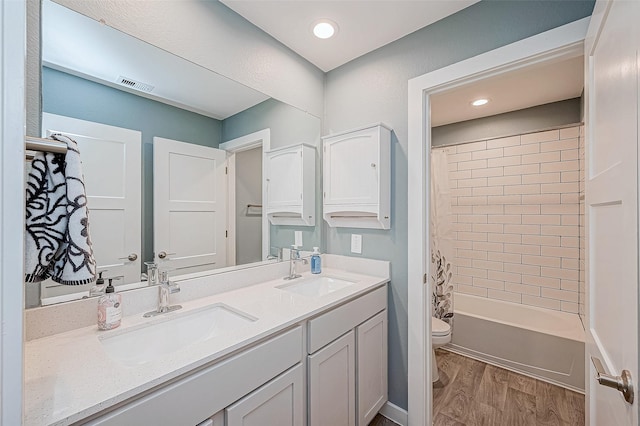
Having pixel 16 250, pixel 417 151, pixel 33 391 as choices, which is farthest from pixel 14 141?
pixel 417 151

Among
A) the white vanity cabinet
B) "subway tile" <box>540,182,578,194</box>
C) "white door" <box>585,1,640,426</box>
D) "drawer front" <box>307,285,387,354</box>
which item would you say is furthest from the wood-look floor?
"subway tile" <box>540,182,578,194</box>

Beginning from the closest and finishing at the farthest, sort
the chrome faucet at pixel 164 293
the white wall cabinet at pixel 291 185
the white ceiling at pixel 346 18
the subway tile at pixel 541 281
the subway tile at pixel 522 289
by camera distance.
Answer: the chrome faucet at pixel 164 293, the white ceiling at pixel 346 18, the white wall cabinet at pixel 291 185, the subway tile at pixel 541 281, the subway tile at pixel 522 289

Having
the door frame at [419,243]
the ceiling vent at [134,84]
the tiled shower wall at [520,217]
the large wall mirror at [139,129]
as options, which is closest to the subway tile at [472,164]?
the tiled shower wall at [520,217]

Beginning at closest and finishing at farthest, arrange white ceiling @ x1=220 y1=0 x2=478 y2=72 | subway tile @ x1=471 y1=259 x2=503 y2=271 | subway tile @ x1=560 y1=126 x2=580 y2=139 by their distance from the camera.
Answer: white ceiling @ x1=220 y1=0 x2=478 y2=72 < subway tile @ x1=560 y1=126 x2=580 y2=139 < subway tile @ x1=471 y1=259 x2=503 y2=271

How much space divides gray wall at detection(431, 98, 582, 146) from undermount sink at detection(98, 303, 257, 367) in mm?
3124

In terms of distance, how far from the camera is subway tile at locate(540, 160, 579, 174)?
8.57ft

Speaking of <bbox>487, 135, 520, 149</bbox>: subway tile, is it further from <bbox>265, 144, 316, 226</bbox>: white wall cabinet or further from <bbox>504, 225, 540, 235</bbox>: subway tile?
<bbox>265, 144, 316, 226</bbox>: white wall cabinet

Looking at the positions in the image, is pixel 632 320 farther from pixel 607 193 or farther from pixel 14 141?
pixel 14 141

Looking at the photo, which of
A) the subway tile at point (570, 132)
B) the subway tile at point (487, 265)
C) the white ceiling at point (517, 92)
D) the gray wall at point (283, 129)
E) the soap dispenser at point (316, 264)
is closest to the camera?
the gray wall at point (283, 129)

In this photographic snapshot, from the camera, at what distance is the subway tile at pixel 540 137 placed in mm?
2696

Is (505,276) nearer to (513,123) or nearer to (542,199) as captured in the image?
(542,199)

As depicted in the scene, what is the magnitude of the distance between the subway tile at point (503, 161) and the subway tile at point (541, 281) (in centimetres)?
118

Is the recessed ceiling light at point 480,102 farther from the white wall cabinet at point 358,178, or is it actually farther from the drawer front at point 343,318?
the drawer front at point 343,318

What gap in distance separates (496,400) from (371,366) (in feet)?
3.62
